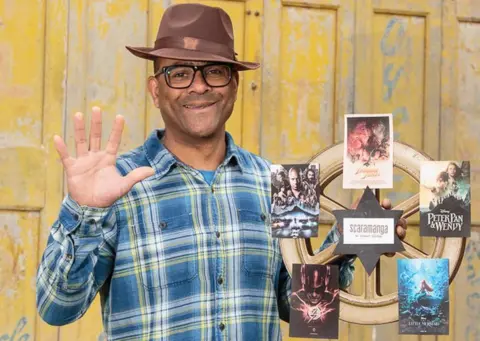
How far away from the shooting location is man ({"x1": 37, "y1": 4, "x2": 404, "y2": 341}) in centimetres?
257

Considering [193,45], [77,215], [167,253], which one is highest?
[193,45]

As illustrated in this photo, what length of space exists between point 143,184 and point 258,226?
13.0 inches

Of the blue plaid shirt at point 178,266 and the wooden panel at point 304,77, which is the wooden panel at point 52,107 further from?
the blue plaid shirt at point 178,266

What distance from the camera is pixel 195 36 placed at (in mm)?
2750

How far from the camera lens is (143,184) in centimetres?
270

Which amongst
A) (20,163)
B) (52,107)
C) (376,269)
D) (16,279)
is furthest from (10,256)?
(376,269)

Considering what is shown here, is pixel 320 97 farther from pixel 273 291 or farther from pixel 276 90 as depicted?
pixel 273 291

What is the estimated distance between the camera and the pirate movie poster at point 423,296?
8.43ft

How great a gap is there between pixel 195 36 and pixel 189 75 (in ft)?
0.37

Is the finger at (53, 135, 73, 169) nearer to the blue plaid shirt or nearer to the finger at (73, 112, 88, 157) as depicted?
the finger at (73, 112, 88, 157)

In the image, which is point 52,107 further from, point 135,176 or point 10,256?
point 135,176

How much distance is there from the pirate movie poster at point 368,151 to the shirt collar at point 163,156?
1.12 feet

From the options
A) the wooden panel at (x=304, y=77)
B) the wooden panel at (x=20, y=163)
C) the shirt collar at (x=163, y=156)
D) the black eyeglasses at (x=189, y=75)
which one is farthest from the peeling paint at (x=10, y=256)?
the black eyeglasses at (x=189, y=75)

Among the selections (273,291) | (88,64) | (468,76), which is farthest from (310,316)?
(468,76)
